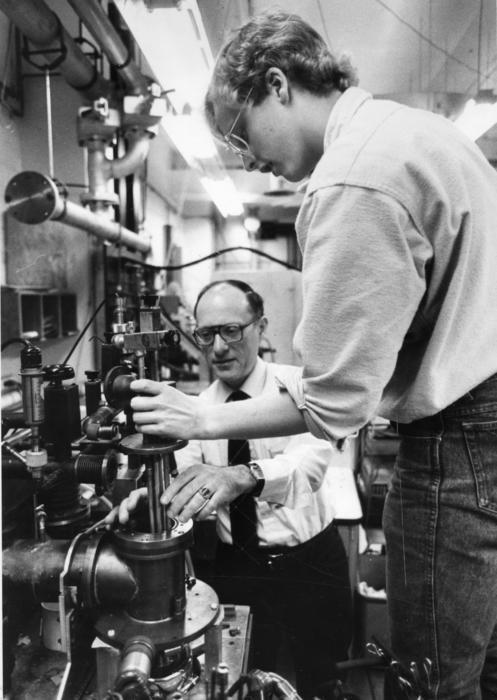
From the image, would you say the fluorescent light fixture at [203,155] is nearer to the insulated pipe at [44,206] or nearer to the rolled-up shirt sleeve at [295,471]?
the insulated pipe at [44,206]

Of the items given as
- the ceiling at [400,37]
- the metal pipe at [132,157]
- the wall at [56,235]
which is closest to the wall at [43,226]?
the wall at [56,235]

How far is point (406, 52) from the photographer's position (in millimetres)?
986

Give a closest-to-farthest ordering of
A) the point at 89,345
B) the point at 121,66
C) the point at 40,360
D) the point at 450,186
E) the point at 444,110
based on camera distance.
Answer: the point at 450,186
the point at 40,360
the point at 89,345
the point at 444,110
the point at 121,66

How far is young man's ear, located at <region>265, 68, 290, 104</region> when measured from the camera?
75 centimetres

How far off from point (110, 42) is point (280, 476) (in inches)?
51.0

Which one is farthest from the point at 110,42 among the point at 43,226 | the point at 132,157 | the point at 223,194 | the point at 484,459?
the point at 484,459

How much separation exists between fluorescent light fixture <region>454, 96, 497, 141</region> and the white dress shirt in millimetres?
615

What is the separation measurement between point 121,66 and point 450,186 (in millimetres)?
1320

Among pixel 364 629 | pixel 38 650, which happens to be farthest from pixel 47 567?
pixel 364 629

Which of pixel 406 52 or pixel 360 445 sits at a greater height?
pixel 406 52

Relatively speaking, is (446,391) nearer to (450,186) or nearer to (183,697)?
(450,186)

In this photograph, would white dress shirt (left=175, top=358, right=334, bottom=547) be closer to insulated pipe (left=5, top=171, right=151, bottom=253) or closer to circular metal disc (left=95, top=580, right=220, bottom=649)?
circular metal disc (left=95, top=580, right=220, bottom=649)

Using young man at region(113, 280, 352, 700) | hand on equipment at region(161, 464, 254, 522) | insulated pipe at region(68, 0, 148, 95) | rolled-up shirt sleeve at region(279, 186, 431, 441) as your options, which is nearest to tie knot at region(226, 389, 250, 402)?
young man at region(113, 280, 352, 700)

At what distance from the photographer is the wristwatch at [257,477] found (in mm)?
1003
